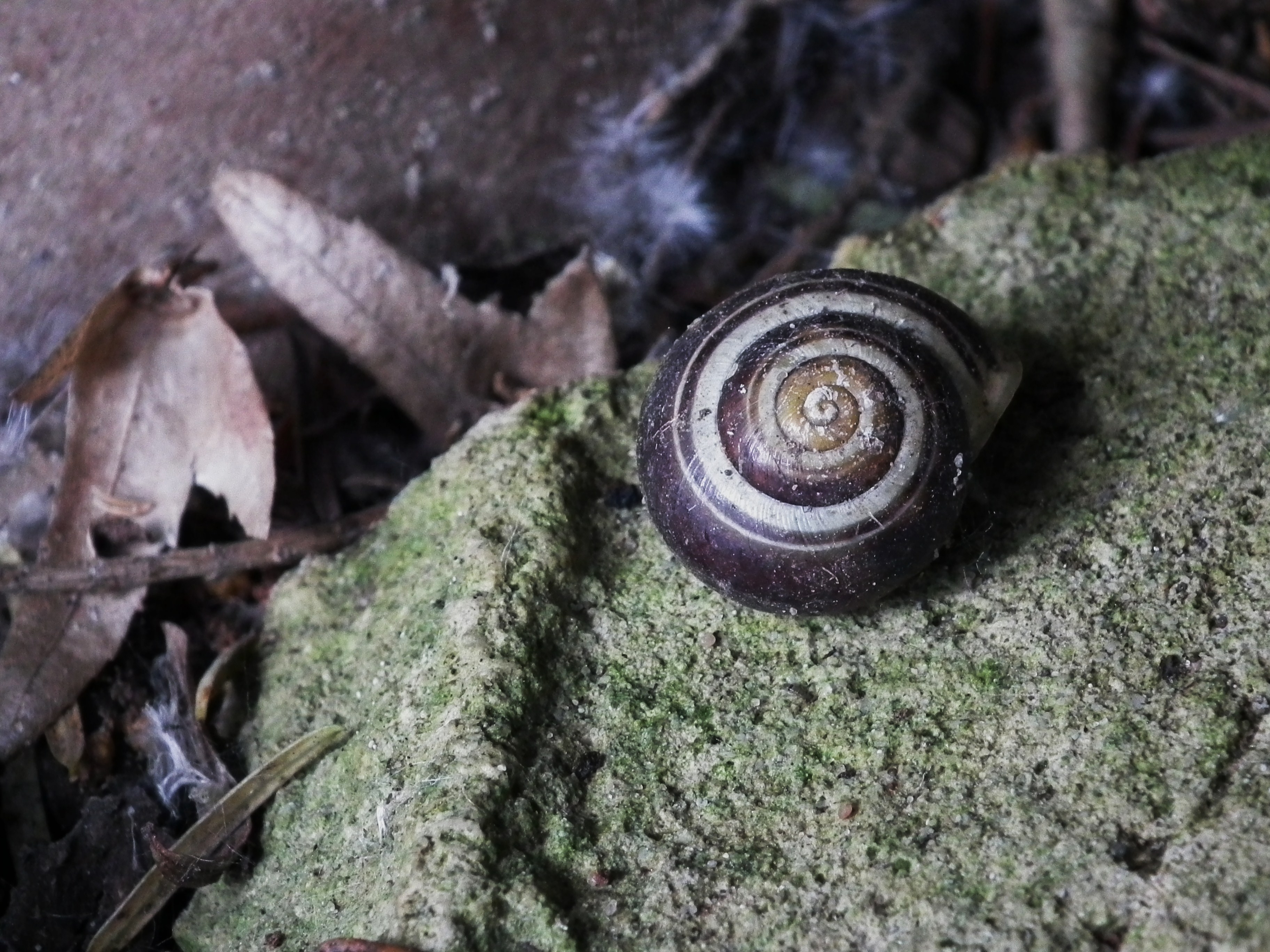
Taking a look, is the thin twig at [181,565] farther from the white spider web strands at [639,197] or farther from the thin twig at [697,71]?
the thin twig at [697,71]

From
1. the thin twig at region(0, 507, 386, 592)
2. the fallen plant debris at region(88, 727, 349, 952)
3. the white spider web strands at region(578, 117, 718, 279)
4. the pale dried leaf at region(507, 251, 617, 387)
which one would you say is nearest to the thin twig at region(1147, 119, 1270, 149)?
the white spider web strands at region(578, 117, 718, 279)

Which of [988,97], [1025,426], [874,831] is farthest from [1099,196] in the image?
[874,831]

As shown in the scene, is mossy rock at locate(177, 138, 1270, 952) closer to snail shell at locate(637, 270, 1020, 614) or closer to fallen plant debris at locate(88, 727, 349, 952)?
fallen plant debris at locate(88, 727, 349, 952)

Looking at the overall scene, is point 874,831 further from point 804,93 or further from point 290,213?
point 804,93

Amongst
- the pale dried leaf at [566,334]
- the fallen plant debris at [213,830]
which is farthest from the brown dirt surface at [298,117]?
the fallen plant debris at [213,830]

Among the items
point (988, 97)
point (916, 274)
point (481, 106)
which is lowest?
point (988, 97)

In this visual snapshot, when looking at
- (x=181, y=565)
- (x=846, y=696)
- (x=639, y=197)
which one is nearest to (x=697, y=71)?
(x=639, y=197)
